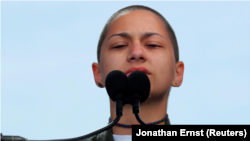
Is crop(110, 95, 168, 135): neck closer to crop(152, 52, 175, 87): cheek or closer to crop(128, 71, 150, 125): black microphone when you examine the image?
crop(152, 52, 175, 87): cheek

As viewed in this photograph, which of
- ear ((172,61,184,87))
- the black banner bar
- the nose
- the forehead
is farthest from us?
ear ((172,61,184,87))

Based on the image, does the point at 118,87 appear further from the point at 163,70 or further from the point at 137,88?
the point at 163,70

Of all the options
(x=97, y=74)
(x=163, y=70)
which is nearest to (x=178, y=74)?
(x=163, y=70)

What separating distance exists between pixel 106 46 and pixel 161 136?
4.20 feet

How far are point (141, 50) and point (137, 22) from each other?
357 mm

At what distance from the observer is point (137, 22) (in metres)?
3.48

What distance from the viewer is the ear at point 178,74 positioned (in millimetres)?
3610

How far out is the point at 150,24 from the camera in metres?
3.50

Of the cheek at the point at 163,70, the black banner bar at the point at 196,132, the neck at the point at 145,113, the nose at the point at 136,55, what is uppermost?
the nose at the point at 136,55

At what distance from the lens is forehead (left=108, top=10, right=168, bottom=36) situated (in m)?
3.44

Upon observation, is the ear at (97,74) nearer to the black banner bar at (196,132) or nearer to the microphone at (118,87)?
the microphone at (118,87)

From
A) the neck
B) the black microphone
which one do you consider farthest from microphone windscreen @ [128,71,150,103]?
the neck

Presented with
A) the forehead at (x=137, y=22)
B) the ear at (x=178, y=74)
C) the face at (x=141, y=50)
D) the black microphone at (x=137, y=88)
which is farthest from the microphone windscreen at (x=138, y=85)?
the ear at (x=178, y=74)

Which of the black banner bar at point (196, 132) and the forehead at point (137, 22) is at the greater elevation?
the forehead at point (137, 22)
